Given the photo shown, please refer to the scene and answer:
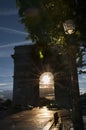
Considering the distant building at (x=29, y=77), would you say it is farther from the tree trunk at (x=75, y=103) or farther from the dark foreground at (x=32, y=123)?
the tree trunk at (x=75, y=103)

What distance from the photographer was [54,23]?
9312 mm

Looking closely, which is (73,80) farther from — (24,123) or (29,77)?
(29,77)

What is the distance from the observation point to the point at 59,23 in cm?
924

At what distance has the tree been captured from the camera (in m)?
8.38

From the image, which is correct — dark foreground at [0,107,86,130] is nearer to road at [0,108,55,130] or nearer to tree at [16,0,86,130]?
road at [0,108,55,130]

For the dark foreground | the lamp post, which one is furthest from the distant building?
the lamp post

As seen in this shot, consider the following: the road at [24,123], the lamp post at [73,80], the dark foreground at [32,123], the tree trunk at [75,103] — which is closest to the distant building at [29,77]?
the road at [24,123]

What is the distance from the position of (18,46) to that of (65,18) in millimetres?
57214

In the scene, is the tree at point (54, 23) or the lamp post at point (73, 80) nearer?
the lamp post at point (73, 80)

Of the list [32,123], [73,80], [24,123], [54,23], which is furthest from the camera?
[24,123]

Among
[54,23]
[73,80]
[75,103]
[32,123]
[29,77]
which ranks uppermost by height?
[29,77]

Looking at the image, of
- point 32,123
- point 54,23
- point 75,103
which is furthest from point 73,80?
point 32,123

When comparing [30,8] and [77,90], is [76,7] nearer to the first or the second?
[30,8]

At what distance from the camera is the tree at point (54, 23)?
8375 mm
